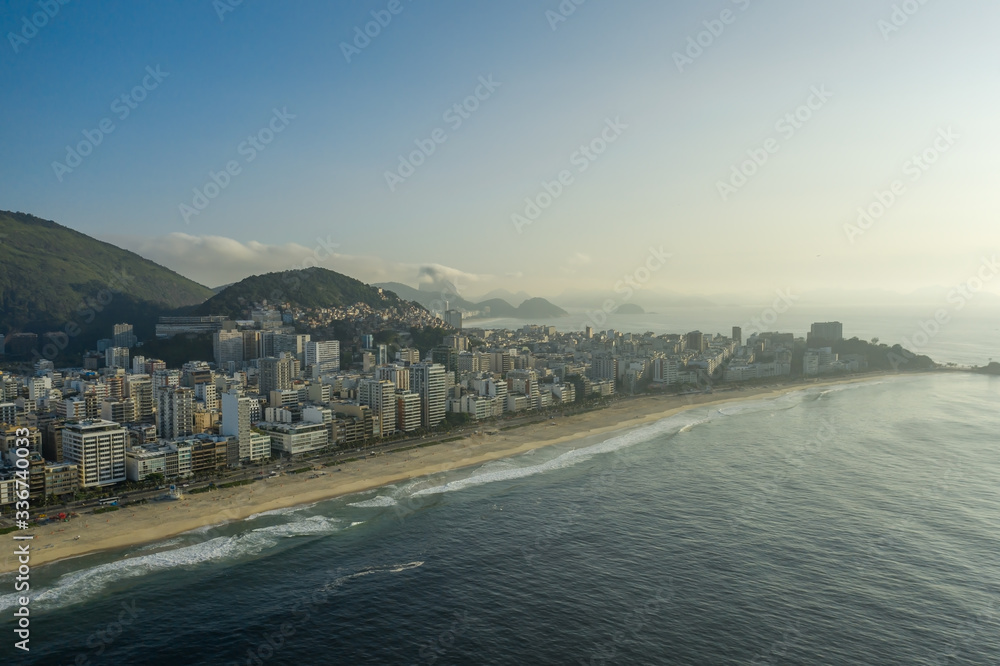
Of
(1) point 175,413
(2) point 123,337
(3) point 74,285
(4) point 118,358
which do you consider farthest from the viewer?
(3) point 74,285

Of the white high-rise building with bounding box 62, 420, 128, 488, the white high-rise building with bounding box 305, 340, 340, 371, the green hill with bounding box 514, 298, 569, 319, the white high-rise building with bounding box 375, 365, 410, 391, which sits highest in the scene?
the green hill with bounding box 514, 298, 569, 319

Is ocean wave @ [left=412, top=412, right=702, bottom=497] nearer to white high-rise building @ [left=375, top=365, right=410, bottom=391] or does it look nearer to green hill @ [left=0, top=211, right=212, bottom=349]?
white high-rise building @ [left=375, top=365, right=410, bottom=391]

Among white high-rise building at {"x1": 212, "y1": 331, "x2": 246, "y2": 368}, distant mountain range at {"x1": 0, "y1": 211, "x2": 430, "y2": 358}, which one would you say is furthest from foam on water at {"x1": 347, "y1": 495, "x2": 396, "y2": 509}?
distant mountain range at {"x1": 0, "y1": 211, "x2": 430, "y2": 358}

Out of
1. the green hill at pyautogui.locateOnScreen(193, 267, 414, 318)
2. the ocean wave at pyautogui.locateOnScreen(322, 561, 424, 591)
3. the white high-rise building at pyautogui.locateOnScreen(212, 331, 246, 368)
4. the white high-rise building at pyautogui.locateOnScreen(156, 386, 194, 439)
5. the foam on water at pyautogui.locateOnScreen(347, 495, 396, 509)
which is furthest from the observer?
the green hill at pyautogui.locateOnScreen(193, 267, 414, 318)

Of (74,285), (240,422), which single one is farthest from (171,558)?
(74,285)

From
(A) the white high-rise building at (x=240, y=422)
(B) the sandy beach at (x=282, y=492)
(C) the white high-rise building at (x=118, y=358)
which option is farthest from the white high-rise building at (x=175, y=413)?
(C) the white high-rise building at (x=118, y=358)

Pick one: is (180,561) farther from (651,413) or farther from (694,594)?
(651,413)

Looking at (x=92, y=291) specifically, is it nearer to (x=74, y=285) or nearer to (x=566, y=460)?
(x=74, y=285)
